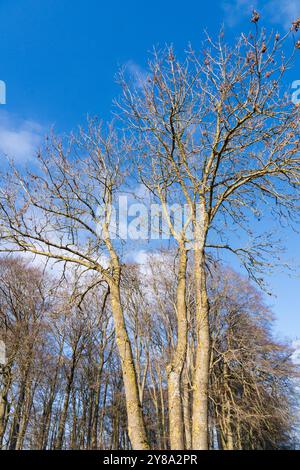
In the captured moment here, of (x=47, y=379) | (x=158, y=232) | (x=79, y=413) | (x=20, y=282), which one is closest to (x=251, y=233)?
(x=158, y=232)

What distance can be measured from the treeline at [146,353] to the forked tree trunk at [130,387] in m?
6.99

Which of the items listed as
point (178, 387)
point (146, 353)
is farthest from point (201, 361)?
point (146, 353)

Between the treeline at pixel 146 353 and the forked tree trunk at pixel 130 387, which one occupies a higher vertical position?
the treeline at pixel 146 353

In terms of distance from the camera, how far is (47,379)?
878 inches

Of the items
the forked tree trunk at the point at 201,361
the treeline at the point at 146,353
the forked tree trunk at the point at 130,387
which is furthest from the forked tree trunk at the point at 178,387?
the treeline at the point at 146,353

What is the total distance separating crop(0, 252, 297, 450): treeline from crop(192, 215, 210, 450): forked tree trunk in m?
7.77

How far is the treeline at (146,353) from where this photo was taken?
15844 mm

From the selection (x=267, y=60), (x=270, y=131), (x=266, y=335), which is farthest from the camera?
(x=266, y=335)

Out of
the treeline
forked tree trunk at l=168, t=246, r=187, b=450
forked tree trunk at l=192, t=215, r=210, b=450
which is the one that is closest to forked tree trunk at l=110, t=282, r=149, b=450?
forked tree trunk at l=168, t=246, r=187, b=450

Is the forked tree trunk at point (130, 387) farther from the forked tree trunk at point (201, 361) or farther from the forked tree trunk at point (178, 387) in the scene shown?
the forked tree trunk at point (201, 361)

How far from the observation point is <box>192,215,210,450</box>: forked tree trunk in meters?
5.41
